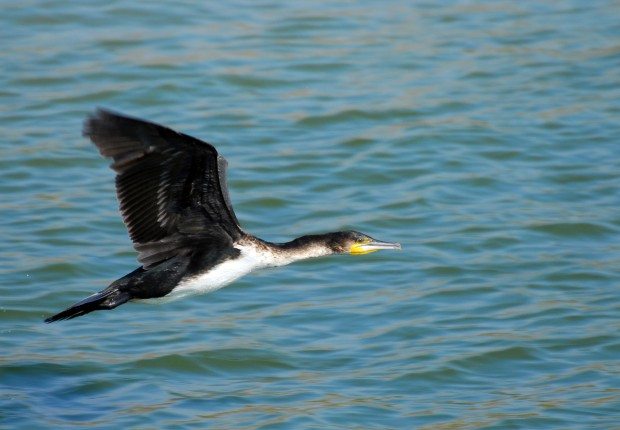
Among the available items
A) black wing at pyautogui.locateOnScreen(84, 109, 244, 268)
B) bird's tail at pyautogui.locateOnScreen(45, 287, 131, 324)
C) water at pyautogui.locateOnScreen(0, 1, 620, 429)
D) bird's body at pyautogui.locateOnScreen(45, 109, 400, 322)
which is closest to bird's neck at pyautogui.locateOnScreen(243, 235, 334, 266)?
bird's body at pyautogui.locateOnScreen(45, 109, 400, 322)

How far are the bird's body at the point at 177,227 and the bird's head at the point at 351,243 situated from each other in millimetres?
83

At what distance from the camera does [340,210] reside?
11.4 m

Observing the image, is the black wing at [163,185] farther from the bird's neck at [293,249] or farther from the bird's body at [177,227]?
the bird's neck at [293,249]

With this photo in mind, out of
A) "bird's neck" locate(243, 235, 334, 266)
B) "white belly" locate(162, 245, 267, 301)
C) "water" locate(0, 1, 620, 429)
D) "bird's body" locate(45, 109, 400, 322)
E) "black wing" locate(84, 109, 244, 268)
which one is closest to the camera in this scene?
"black wing" locate(84, 109, 244, 268)

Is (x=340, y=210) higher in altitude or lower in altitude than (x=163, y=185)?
lower

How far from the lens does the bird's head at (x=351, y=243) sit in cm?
891

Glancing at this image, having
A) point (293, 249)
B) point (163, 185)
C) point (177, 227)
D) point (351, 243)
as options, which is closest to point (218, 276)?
point (177, 227)

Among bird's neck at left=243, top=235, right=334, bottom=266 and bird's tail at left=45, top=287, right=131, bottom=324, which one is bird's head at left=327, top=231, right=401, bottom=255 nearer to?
bird's neck at left=243, top=235, right=334, bottom=266

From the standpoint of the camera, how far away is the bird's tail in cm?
793

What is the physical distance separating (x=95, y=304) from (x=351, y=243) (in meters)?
1.89

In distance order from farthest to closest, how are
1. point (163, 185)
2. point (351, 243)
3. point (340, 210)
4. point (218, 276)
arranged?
1. point (340, 210)
2. point (351, 243)
3. point (218, 276)
4. point (163, 185)

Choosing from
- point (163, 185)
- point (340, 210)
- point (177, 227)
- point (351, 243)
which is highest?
point (163, 185)

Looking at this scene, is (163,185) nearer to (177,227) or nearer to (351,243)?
(177,227)

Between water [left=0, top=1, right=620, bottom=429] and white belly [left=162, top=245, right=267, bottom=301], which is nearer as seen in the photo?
white belly [left=162, top=245, right=267, bottom=301]
